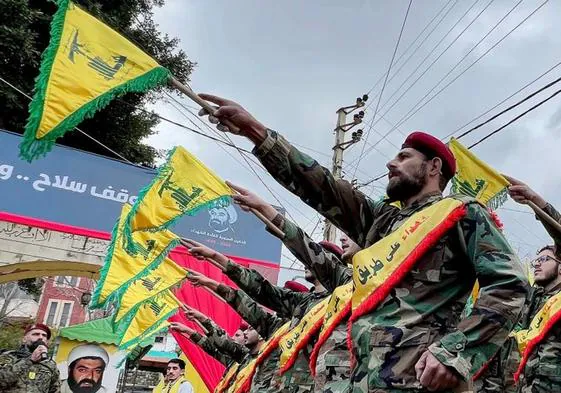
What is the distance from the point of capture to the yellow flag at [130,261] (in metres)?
Answer: 5.58

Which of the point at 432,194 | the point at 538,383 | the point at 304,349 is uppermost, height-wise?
the point at 432,194

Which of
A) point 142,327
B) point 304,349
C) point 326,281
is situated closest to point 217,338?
point 142,327

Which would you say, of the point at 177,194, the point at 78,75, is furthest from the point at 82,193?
the point at 78,75

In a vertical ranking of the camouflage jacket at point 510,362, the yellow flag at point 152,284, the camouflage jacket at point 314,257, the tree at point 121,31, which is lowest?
the camouflage jacket at point 510,362

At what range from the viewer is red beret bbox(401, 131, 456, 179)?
7.28 ft

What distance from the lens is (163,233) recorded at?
574 cm

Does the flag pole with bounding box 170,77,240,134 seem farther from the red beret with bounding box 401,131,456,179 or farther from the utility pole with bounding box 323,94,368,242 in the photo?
the utility pole with bounding box 323,94,368,242

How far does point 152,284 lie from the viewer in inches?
248

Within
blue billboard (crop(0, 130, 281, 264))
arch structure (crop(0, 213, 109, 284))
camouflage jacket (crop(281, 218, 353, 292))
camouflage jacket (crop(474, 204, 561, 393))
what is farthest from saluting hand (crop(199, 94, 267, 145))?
arch structure (crop(0, 213, 109, 284))

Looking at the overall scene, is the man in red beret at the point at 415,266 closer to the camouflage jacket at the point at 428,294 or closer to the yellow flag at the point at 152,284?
the camouflage jacket at the point at 428,294

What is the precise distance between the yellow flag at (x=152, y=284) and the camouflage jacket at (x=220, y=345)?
0.61 metres

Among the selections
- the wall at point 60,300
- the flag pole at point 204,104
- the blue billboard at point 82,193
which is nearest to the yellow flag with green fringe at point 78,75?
the flag pole at point 204,104

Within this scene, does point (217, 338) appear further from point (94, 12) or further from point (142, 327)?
point (94, 12)

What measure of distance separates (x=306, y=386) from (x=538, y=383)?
1437 mm
